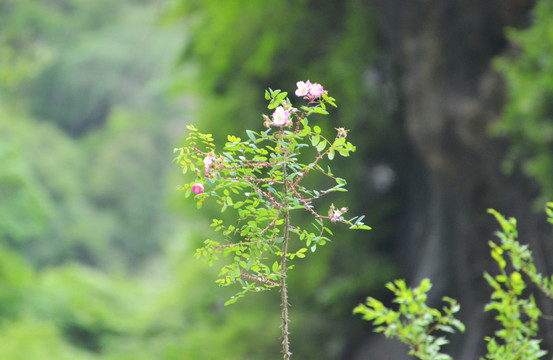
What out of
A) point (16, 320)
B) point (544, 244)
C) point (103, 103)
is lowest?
point (544, 244)

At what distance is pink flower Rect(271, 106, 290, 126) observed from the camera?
1978 millimetres

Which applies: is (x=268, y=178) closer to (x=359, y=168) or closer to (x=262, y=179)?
(x=262, y=179)

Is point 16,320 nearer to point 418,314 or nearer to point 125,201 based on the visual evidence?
point 418,314

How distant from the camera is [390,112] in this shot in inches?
365

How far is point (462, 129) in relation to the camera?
20.4ft

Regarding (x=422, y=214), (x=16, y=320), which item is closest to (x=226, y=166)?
(x=422, y=214)

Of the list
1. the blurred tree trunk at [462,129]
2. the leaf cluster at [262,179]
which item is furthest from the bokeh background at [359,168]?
the leaf cluster at [262,179]

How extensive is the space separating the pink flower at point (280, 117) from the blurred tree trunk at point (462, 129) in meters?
3.83

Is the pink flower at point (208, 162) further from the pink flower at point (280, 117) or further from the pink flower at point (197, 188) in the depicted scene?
the pink flower at point (280, 117)

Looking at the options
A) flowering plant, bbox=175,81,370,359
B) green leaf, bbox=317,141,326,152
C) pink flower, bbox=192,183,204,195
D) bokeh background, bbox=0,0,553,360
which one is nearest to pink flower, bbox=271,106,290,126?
flowering plant, bbox=175,81,370,359

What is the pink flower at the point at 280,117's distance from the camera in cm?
198

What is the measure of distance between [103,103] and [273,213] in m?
28.5

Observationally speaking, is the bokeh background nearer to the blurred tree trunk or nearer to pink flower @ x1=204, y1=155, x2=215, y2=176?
the blurred tree trunk

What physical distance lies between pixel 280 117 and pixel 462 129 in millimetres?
4502
